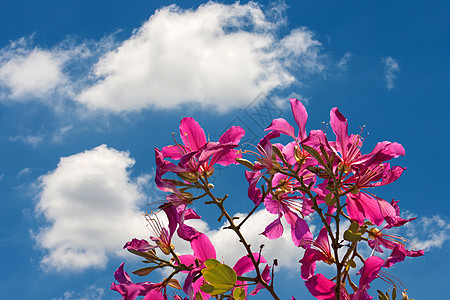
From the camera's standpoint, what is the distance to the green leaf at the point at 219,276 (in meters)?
1.56

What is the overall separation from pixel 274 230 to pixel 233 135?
16.1 inches

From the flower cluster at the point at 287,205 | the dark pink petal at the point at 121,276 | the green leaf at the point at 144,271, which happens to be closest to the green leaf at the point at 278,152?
the flower cluster at the point at 287,205

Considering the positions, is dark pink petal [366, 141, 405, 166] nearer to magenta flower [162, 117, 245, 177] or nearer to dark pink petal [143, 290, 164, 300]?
magenta flower [162, 117, 245, 177]

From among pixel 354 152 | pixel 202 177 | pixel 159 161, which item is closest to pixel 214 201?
pixel 202 177

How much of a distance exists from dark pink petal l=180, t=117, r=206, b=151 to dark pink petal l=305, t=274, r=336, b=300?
0.65 metres

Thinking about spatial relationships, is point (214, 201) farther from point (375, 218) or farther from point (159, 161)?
point (375, 218)

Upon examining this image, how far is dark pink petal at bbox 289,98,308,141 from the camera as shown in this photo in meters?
1.62

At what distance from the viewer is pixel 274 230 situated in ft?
5.78

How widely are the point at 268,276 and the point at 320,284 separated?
0.28 metres

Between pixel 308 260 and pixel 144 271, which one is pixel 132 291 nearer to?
pixel 144 271

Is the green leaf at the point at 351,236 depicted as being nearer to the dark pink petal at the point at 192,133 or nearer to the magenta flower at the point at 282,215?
the magenta flower at the point at 282,215

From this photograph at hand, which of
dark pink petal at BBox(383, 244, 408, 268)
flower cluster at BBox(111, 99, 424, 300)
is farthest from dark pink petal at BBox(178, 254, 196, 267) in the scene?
dark pink petal at BBox(383, 244, 408, 268)

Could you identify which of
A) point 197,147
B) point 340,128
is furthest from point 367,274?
point 197,147

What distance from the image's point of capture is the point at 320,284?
164cm
